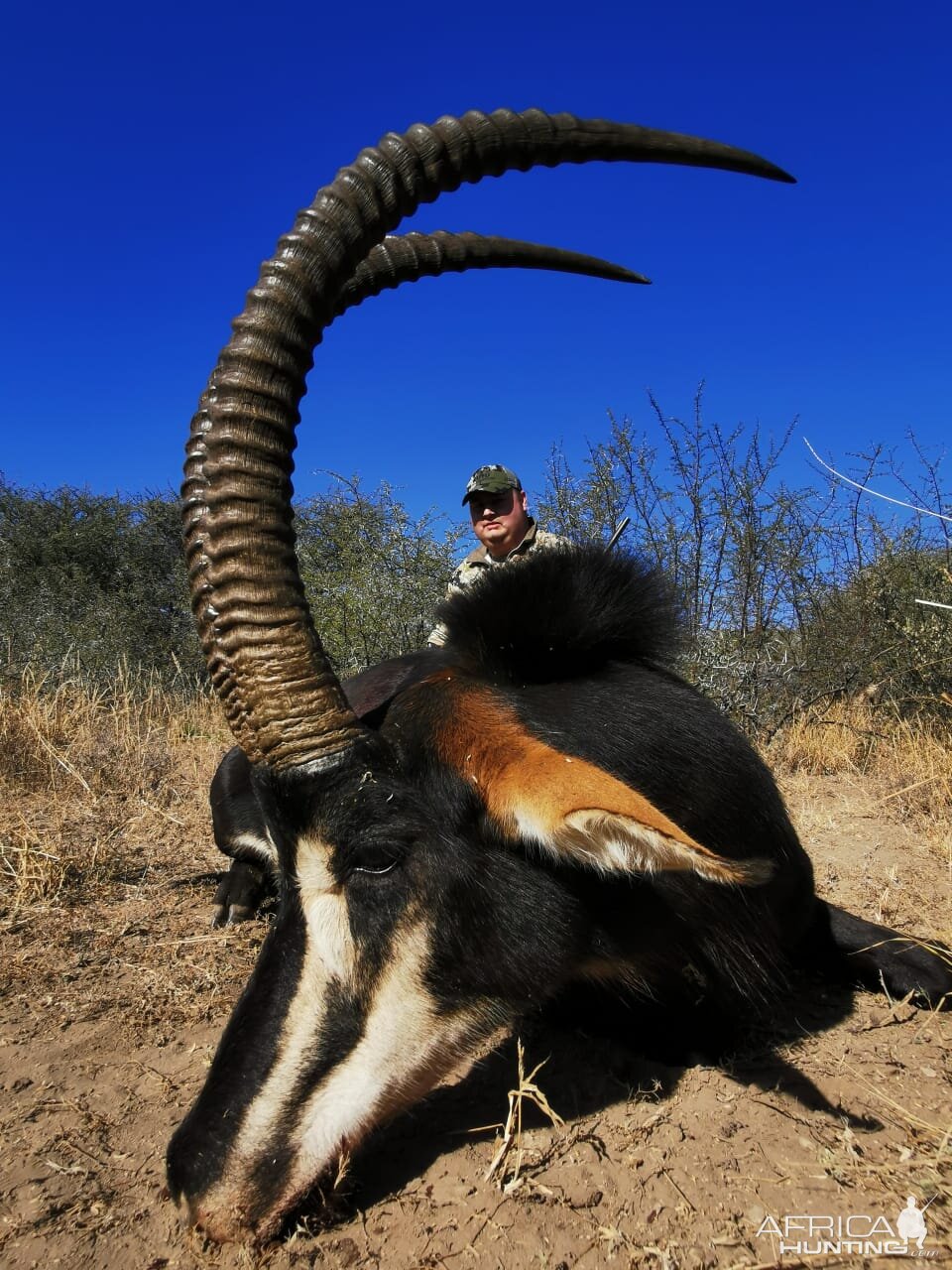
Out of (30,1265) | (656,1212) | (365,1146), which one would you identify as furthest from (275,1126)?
(656,1212)

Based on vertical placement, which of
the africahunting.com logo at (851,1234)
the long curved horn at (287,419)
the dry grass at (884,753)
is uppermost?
the long curved horn at (287,419)

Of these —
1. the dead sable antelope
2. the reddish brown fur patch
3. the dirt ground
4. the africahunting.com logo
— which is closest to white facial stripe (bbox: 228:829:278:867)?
the dirt ground

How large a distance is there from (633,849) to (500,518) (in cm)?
452

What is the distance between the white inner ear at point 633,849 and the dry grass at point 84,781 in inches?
133

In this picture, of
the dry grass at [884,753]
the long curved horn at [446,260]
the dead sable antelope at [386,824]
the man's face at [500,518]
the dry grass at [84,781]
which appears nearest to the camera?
the dead sable antelope at [386,824]

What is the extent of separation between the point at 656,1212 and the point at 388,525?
8865 millimetres

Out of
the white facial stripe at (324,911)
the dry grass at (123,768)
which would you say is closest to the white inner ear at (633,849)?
the white facial stripe at (324,911)

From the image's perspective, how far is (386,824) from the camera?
2039 mm

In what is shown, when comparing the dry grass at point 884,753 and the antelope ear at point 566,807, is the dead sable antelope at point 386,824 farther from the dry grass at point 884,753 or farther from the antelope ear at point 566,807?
the dry grass at point 884,753

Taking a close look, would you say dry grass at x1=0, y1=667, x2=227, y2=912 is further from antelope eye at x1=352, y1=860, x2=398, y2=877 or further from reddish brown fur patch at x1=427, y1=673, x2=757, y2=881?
reddish brown fur patch at x1=427, y1=673, x2=757, y2=881

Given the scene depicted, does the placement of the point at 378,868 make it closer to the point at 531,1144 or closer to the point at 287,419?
the point at 531,1144

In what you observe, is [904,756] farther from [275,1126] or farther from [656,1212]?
[275,1126]

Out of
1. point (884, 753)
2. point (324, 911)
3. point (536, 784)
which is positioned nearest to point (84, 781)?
point (324, 911)

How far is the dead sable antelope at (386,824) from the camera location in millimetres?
1860
